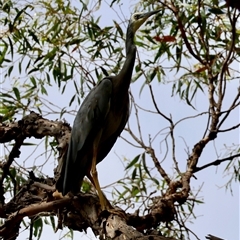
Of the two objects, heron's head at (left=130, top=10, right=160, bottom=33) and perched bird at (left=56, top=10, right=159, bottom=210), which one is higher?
heron's head at (left=130, top=10, right=160, bottom=33)

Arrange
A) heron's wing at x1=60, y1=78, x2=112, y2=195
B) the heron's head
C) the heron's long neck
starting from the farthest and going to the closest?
the heron's head < the heron's long neck < heron's wing at x1=60, y1=78, x2=112, y2=195

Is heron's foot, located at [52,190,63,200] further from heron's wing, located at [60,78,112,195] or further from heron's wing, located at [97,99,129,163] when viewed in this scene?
heron's wing, located at [97,99,129,163]

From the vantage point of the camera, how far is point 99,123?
1.72 metres

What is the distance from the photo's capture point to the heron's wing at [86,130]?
161 cm

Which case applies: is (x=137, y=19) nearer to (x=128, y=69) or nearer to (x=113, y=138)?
(x=128, y=69)

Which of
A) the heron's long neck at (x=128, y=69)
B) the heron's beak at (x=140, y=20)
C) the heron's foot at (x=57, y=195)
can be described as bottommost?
the heron's foot at (x=57, y=195)

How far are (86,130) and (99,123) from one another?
0.19 feet

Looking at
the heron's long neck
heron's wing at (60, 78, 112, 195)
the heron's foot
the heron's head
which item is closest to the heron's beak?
the heron's head

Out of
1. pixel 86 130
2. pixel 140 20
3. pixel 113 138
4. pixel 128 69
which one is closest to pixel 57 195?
pixel 86 130

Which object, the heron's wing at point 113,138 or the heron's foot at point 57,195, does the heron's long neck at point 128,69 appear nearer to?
the heron's wing at point 113,138

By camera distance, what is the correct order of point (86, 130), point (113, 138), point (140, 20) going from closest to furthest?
point (86, 130) → point (113, 138) → point (140, 20)

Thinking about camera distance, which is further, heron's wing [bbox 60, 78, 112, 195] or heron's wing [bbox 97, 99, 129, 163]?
heron's wing [bbox 97, 99, 129, 163]

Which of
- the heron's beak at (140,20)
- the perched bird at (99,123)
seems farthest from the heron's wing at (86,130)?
the heron's beak at (140,20)

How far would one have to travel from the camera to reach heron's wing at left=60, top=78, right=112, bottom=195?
63.4 inches
